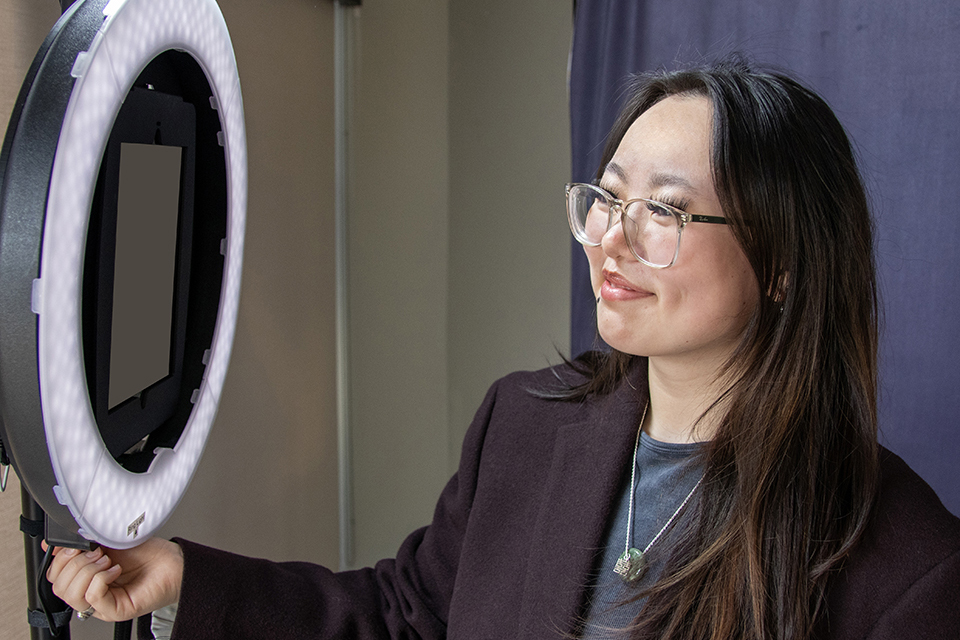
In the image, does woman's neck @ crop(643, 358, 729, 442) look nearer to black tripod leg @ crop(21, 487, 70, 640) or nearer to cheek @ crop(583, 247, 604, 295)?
cheek @ crop(583, 247, 604, 295)

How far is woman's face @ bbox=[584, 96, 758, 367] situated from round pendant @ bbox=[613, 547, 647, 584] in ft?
0.84

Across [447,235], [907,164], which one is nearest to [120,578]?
[907,164]

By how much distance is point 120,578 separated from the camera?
0.78 m

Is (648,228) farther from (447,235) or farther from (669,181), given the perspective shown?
(447,235)


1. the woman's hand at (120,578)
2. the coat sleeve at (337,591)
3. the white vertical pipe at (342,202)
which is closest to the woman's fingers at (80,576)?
the woman's hand at (120,578)

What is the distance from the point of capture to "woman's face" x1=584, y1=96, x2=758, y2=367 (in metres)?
0.85

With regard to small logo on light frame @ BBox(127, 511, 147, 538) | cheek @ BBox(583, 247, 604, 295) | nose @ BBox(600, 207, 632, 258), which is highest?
nose @ BBox(600, 207, 632, 258)

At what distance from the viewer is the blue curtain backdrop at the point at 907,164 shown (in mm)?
1434

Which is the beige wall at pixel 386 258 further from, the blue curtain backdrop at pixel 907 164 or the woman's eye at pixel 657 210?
the blue curtain backdrop at pixel 907 164

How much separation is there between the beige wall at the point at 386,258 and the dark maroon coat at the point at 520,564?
0.27 metres

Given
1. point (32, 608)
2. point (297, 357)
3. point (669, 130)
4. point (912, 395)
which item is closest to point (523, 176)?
point (297, 357)

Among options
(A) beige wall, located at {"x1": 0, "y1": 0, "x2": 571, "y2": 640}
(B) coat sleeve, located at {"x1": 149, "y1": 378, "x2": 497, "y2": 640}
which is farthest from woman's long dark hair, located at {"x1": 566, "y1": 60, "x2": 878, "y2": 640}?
(A) beige wall, located at {"x1": 0, "y1": 0, "x2": 571, "y2": 640}

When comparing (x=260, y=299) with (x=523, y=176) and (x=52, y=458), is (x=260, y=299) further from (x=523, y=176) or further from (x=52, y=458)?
(x=523, y=176)

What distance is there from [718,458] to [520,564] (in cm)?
31
